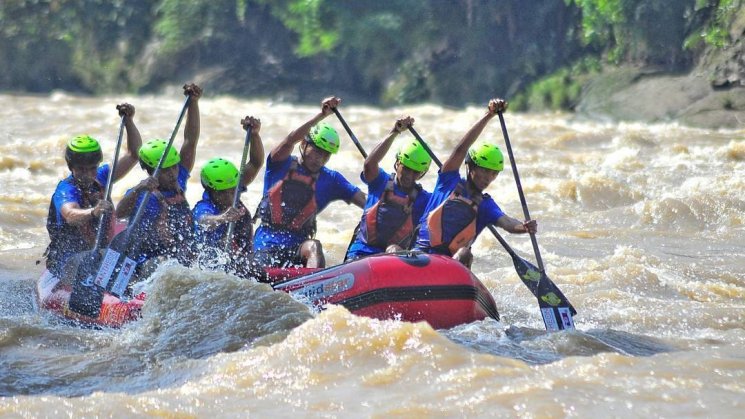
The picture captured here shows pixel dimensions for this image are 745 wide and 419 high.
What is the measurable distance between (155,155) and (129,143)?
570mm

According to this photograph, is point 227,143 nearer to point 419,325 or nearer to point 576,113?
point 576,113

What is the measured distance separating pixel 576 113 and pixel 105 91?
50.0 ft

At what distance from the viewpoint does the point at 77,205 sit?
7758 millimetres

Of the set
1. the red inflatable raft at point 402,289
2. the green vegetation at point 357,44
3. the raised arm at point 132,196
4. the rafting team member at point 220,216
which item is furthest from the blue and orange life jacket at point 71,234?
the green vegetation at point 357,44

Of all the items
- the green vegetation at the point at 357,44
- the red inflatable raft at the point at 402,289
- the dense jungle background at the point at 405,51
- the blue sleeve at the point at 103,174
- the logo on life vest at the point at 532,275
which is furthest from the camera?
the green vegetation at the point at 357,44

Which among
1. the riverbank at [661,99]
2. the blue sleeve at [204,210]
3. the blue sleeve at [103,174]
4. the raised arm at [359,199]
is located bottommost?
the raised arm at [359,199]

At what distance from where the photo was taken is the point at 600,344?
7.19 metres

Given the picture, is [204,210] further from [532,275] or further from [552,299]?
[552,299]

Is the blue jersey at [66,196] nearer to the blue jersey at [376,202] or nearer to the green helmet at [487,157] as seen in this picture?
the blue jersey at [376,202]

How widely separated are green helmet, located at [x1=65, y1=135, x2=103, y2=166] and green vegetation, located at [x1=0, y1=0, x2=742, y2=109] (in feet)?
56.6

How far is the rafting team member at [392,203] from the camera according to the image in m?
7.94

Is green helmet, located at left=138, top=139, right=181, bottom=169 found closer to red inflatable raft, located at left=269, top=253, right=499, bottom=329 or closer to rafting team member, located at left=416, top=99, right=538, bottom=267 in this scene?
red inflatable raft, located at left=269, top=253, right=499, bottom=329

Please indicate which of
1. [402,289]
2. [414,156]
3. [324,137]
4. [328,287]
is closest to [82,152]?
[324,137]

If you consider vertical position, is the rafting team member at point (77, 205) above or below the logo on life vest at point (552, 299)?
above
